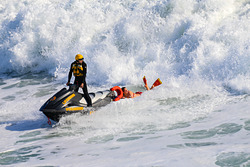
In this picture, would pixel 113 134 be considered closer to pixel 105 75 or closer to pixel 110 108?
pixel 110 108

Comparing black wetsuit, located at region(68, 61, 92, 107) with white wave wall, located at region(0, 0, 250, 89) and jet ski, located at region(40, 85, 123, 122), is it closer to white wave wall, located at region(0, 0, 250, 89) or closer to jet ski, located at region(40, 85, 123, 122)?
jet ski, located at region(40, 85, 123, 122)

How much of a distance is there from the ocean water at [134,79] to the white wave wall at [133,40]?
0.04 metres

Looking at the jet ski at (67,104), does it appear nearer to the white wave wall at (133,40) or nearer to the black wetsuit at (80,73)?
the black wetsuit at (80,73)

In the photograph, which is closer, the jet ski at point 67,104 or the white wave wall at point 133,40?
the jet ski at point 67,104

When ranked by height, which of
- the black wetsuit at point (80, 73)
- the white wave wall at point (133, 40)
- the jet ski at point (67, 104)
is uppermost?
the white wave wall at point (133, 40)

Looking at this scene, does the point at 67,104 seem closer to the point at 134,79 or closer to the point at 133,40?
the point at 134,79

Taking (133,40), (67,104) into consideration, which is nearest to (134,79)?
(133,40)

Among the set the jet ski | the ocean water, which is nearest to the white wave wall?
the ocean water

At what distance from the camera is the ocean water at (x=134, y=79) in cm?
495

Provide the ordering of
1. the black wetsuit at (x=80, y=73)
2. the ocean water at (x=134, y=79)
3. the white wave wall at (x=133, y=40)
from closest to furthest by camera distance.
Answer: the ocean water at (x=134, y=79) → the black wetsuit at (x=80, y=73) → the white wave wall at (x=133, y=40)

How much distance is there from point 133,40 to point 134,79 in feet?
7.95

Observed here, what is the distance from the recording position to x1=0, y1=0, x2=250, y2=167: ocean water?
4.95 metres

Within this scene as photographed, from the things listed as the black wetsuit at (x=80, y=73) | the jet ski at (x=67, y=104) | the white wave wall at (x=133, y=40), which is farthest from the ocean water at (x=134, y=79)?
the black wetsuit at (x=80, y=73)

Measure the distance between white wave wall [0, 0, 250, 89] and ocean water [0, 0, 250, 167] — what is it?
0.04 m
